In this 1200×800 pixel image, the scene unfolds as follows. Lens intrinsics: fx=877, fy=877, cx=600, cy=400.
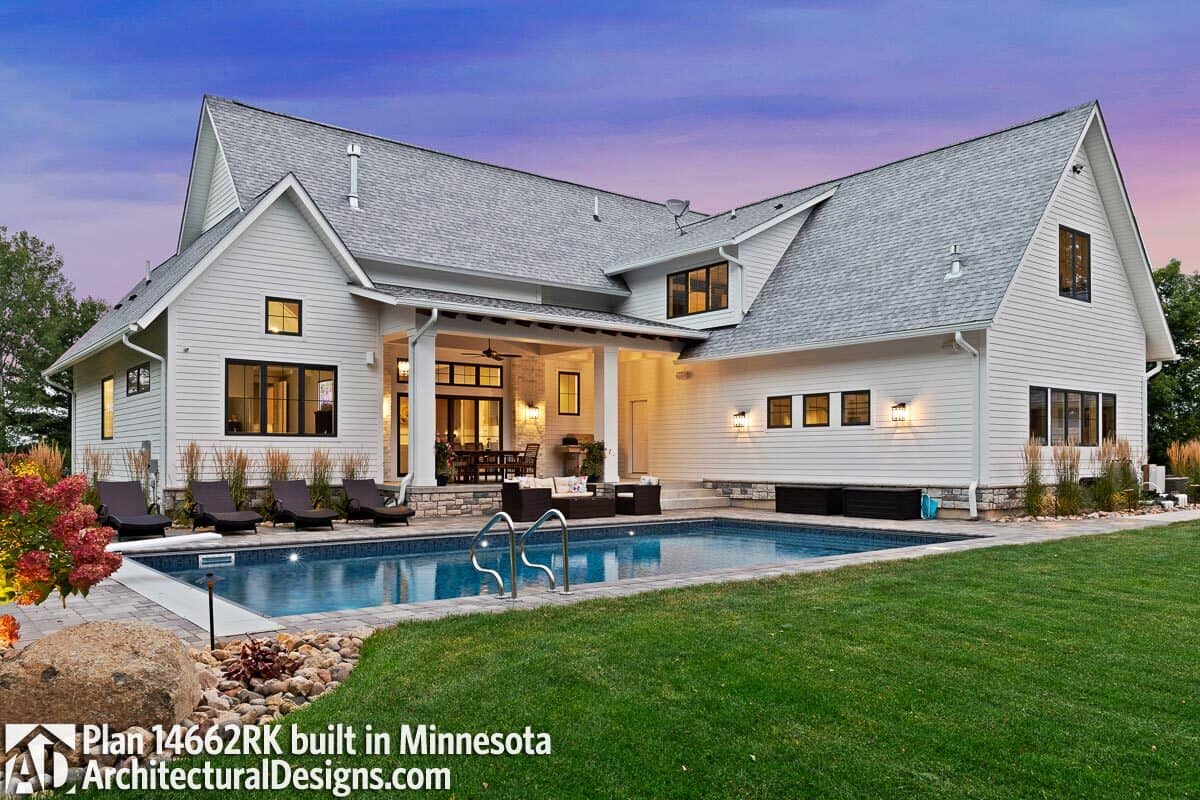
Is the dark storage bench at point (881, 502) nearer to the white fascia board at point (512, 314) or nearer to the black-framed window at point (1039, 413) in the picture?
the black-framed window at point (1039, 413)

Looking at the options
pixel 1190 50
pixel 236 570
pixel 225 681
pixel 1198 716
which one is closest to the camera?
pixel 1198 716

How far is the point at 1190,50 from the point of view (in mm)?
17938

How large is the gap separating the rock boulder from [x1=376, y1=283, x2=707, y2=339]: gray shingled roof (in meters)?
11.1

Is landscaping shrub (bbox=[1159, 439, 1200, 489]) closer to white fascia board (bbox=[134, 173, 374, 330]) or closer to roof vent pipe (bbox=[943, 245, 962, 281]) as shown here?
roof vent pipe (bbox=[943, 245, 962, 281])

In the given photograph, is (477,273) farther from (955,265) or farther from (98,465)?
(955,265)

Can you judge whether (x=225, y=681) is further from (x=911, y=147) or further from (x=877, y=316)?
(x=911, y=147)

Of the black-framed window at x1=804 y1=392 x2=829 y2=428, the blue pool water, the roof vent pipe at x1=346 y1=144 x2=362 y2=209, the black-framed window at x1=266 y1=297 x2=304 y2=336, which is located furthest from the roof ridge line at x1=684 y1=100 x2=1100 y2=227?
the black-framed window at x1=266 y1=297 x2=304 y2=336

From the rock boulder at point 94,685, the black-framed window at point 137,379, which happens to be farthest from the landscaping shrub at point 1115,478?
the black-framed window at point 137,379

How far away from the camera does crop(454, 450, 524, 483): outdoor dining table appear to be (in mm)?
18406

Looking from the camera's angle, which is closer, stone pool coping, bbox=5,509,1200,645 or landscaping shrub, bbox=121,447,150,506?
stone pool coping, bbox=5,509,1200,645

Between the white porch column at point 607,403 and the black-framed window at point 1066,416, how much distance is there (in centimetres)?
777

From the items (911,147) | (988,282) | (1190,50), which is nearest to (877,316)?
(988,282)

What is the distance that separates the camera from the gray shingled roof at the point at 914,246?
50.4 ft

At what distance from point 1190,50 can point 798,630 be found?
18.3 meters
